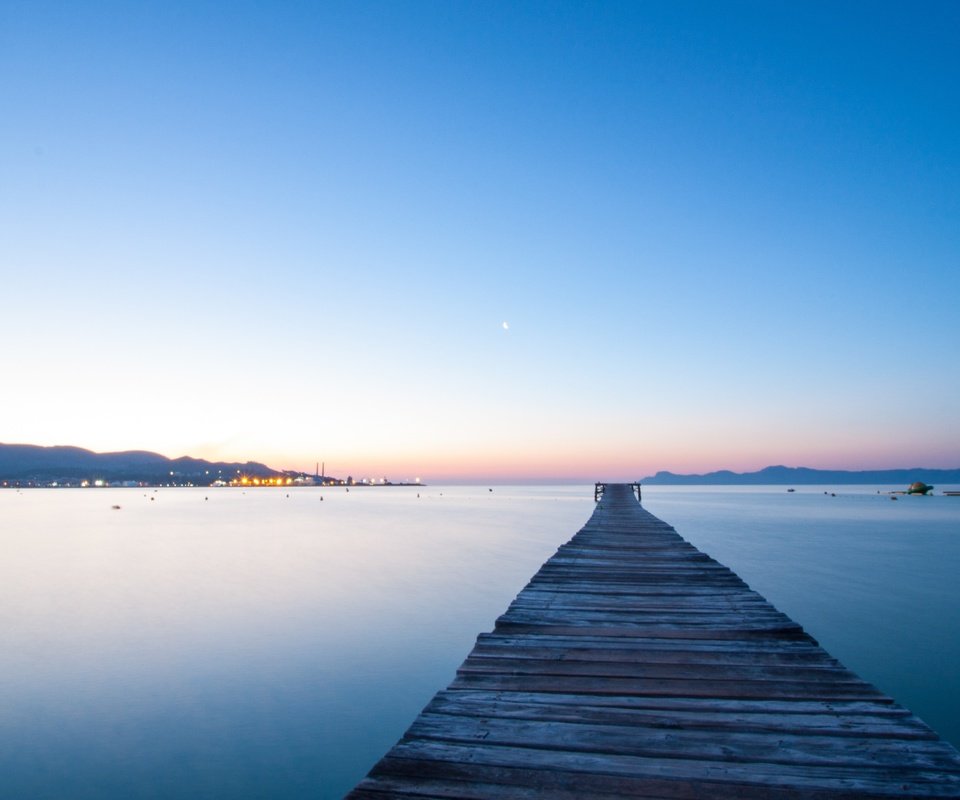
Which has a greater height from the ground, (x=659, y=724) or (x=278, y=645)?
(x=659, y=724)

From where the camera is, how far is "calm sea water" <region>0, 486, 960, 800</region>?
8310mm

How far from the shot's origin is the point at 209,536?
4112 cm

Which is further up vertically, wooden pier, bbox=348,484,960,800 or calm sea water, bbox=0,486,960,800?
wooden pier, bbox=348,484,960,800

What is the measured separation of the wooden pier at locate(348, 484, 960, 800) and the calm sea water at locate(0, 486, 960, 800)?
464 cm

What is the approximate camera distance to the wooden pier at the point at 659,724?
10.1 ft

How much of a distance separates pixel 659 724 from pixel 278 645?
12137 mm

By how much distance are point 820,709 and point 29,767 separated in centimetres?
979

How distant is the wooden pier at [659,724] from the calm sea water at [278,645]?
15.2 feet

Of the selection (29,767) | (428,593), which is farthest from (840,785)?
(428,593)

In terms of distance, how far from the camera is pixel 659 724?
3.77m

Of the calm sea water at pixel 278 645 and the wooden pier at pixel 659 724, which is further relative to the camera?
the calm sea water at pixel 278 645

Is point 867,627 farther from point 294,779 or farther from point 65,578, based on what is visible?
point 65,578

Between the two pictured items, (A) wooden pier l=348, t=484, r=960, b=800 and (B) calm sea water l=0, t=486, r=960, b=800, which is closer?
(A) wooden pier l=348, t=484, r=960, b=800

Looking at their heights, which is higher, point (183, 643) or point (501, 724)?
point (501, 724)
